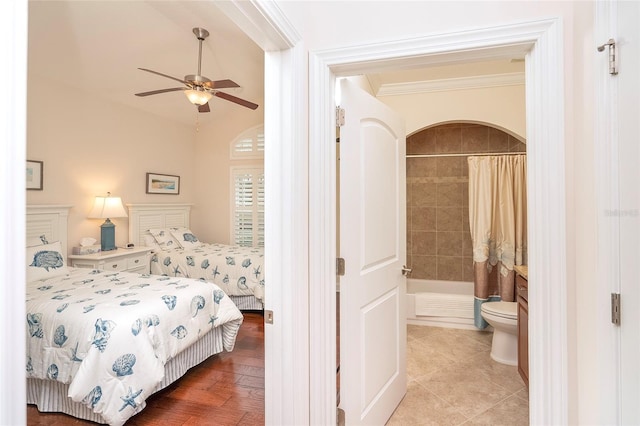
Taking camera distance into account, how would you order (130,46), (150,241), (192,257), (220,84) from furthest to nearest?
(150,241) → (192,257) → (130,46) → (220,84)

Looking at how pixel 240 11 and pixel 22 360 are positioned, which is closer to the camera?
pixel 22 360

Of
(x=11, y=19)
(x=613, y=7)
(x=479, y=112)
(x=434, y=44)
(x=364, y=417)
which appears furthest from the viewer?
(x=479, y=112)

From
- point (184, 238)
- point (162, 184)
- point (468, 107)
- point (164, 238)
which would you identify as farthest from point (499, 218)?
point (162, 184)

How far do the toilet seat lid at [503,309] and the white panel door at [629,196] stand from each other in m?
1.92

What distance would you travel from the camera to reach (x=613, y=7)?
3.36ft

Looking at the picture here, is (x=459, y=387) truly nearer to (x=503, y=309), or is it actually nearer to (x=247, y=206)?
(x=503, y=309)

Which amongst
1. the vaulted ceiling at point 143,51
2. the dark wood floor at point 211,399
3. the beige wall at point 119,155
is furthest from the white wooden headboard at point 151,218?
the dark wood floor at point 211,399

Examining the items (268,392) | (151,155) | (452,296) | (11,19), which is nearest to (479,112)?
(452,296)

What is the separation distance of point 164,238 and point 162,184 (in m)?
0.92

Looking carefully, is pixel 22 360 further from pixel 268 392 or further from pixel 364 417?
pixel 364 417

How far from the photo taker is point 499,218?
356cm

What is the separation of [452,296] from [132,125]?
15.5 ft

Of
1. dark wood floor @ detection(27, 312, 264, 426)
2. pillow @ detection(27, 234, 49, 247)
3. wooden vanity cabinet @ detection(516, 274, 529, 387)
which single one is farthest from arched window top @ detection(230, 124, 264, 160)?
wooden vanity cabinet @ detection(516, 274, 529, 387)

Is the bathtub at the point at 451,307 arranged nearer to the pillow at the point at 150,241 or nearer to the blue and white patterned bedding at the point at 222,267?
the blue and white patterned bedding at the point at 222,267
